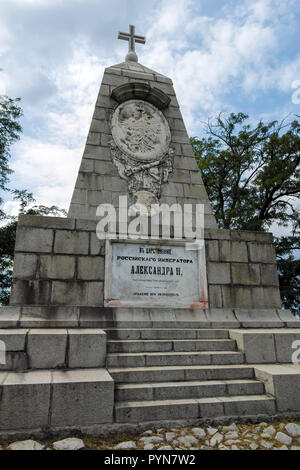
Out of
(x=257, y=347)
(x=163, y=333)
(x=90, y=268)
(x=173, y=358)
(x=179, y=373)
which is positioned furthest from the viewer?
(x=90, y=268)

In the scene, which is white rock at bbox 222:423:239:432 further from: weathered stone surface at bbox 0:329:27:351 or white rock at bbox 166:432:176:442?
weathered stone surface at bbox 0:329:27:351

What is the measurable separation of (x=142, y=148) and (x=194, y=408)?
499cm

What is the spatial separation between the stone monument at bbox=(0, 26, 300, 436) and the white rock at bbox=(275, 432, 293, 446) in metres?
0.48

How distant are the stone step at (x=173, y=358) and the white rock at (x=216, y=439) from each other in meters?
1.12

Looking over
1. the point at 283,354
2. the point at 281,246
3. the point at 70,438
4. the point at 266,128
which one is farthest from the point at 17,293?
the point at 266,128

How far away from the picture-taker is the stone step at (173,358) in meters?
4.26

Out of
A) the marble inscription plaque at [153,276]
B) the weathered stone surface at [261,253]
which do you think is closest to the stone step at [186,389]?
the marble inscription plaque at [153,276]

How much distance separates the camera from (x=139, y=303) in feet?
17.8

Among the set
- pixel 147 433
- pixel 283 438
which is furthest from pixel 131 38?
pixel 283 438

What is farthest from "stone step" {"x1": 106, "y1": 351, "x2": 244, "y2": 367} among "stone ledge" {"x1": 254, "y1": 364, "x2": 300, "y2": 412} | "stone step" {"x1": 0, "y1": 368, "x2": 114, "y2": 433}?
"stone step" {"x1": 0, "y1": 368, "x2": 114, "y2": 433}

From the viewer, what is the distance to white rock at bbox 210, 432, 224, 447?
318cm

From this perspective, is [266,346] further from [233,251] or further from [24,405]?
[24,405]

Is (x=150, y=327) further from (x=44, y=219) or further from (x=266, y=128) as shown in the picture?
(x=266, y=128)

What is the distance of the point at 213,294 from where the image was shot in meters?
5.82
